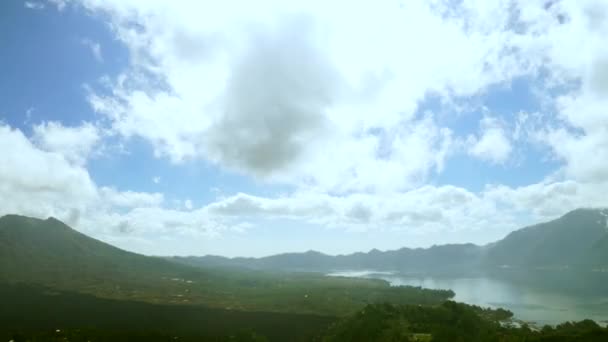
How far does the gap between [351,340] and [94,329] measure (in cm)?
8526

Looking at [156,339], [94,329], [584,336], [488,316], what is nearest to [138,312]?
[94,329]

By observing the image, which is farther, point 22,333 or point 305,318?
point 305,318

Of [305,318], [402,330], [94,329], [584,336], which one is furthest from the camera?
[305,318]

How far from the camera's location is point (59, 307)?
191500 mm

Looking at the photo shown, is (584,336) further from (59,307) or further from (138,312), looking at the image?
(59,307)

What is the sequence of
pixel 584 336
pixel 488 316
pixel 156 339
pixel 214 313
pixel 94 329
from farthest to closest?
pixel 214 313
pixel 488 316
pixel 94 329
pixel 156 339
pixel 584 336

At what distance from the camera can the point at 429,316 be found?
132m

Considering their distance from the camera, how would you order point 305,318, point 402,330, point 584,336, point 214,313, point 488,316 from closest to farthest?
point 584,336, point 402,330, point 488,316, point 305,318, point 214,313

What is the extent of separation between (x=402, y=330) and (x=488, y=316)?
208 ft

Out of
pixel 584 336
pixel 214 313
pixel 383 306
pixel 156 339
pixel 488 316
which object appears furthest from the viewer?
pixel 214 313

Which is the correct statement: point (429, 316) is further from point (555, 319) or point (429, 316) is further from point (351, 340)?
point (555, 319)

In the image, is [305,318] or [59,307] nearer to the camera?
[305,318]

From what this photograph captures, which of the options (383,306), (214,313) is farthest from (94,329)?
(383,306)

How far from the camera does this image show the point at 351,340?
379ft
